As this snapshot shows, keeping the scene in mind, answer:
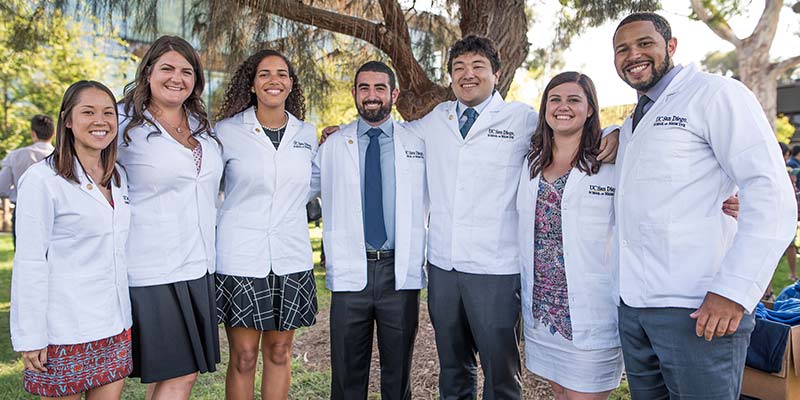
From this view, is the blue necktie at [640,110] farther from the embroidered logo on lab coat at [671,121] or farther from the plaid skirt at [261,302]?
the plaid skirt at [261,302]

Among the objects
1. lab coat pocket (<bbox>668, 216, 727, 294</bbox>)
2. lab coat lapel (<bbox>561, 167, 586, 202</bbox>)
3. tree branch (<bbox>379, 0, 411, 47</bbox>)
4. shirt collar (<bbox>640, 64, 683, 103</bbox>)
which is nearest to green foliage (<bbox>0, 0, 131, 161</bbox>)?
tree branch (<bbox>379, 0, 411, 47</bbox>)

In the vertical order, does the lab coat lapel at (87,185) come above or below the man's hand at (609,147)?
below

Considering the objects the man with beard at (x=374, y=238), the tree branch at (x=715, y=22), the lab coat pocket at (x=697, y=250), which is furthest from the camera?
the tree branch at (x=715, y=22)

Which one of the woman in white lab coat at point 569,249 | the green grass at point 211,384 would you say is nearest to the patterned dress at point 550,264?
the woman in white lab coat at point 569,249

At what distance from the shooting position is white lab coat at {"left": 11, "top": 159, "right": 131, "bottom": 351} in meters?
2.30

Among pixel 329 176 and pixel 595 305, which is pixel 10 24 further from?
pixel 595 305

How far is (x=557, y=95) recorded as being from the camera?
9.23ft

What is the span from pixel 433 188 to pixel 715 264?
1.41 meters

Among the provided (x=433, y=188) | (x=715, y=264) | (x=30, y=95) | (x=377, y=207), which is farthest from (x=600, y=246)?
(x=30, y=95)

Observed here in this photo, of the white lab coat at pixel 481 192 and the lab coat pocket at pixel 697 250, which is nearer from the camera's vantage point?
the lab coat pocket at pixel 697 250

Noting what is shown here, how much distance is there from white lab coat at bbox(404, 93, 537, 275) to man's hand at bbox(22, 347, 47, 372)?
70.0 inches

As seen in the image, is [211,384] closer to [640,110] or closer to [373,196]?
[373,196]

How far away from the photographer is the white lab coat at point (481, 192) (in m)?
3.01

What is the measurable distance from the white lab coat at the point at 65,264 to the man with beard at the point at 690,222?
2069mm
